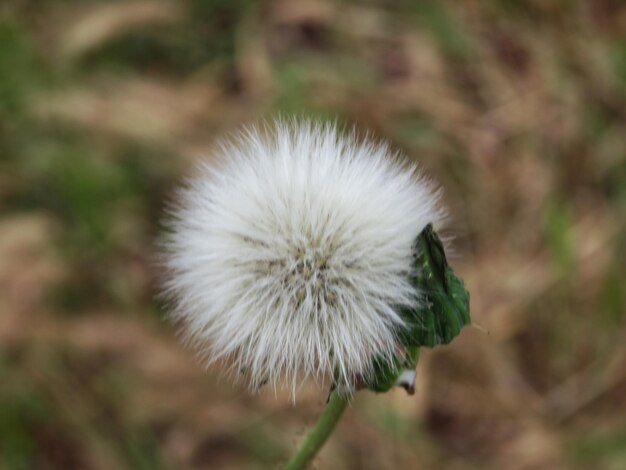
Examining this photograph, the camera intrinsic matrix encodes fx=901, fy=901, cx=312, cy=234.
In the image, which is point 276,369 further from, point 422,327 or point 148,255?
point 148,255

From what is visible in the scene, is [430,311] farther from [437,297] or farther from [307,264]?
[307,264]

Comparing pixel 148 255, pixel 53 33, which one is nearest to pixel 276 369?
pixel 148 255

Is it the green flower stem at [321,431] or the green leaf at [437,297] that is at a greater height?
the green leaf at [437,297]

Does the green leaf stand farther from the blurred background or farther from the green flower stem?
the blurred background

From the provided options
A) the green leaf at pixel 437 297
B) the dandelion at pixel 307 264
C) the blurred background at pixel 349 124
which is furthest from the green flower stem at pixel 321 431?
the blurred background at pixel 349 124

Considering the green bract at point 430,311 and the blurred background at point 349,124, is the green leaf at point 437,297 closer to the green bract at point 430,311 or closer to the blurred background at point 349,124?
the green bract at point 430,311

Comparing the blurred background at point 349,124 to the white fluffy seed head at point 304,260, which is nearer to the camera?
the white fluffy seed head at point 304,260

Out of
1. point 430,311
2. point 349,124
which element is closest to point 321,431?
point 430,311

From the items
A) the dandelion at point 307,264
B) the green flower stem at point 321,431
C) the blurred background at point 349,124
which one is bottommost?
the green flower stem at point 321,431
